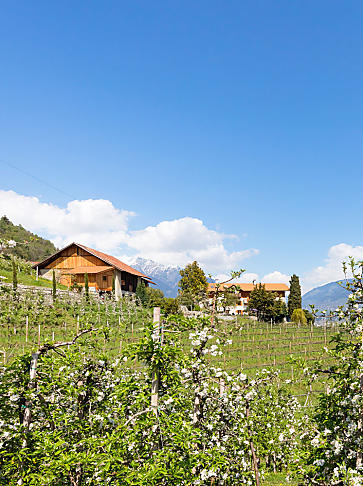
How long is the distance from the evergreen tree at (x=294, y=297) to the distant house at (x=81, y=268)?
23.0 metres

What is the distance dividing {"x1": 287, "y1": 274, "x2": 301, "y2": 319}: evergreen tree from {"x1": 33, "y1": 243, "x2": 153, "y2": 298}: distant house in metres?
23.0

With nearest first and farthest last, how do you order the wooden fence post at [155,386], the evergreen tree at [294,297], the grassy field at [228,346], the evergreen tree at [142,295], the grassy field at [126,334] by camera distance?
the wooden fence post at [155,386] < the grassy field at [228,346] < the grassy field at [126,334] < the evergreen tree at [142,295] < the evergreen tree at [294,297]

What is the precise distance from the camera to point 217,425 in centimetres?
584

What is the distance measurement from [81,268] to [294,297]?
2902cm

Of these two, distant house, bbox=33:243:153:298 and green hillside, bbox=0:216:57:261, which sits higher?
green hillside, bbox=0:216:57:261

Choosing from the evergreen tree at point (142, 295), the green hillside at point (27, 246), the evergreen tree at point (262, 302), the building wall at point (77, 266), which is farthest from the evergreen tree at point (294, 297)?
the green hillside at point (27, 246)

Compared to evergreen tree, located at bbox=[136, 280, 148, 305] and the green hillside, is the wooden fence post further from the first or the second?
the green hillside

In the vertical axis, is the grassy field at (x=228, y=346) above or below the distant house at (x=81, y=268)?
below

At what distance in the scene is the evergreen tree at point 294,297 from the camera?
159 ft

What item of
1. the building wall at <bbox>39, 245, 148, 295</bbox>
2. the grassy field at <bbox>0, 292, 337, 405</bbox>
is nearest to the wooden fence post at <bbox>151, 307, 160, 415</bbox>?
the grassy field at <bbox>0, 292, 337, 405</bbox>

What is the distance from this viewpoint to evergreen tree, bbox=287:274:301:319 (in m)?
48.3

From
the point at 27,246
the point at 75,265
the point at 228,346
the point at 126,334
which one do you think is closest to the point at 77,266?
the point at 75,265

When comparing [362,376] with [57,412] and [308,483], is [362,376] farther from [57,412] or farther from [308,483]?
[57,412]

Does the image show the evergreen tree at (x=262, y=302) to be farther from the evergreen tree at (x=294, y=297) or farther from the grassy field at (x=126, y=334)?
the evergreen tree at (x=294, y=297)
